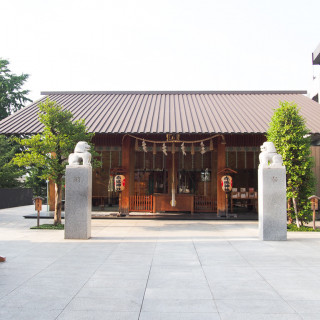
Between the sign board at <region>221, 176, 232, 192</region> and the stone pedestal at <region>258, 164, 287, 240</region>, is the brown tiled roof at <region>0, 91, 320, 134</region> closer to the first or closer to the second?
the sign board at <region>221, 176, 232, 192</region>

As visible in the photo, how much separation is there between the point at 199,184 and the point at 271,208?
9.12m

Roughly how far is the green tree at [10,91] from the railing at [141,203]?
2311 centimetres

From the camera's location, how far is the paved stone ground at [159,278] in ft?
14.9

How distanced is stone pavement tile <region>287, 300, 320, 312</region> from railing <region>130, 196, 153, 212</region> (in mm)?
12240

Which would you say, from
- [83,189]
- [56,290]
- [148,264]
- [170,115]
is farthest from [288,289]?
[170,115]

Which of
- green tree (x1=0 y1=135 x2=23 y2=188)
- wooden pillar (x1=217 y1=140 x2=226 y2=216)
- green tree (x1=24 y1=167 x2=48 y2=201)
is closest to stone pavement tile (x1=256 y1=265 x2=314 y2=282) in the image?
wooden pillar (x1=217 y1=140 x2=226 y2=216)

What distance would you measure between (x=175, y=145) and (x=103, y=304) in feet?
45.6

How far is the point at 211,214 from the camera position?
17969mm

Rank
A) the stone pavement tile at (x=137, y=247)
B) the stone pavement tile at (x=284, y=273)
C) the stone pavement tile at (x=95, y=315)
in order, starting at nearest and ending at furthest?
the stone pavement tile at (x=95, y=315), the stone pavement tile at (x=284, y=273), the stone pavement tile at (x=137, y=247)

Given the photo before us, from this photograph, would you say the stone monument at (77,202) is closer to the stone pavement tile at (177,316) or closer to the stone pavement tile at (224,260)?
the stone pavement tile at (224,260)

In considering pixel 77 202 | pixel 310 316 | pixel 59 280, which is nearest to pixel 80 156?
pixel 77 202

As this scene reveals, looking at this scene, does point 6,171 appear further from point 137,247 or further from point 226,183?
point 137,247

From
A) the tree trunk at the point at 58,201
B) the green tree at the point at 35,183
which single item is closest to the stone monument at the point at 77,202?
the tree trunk at the point at 58,201
